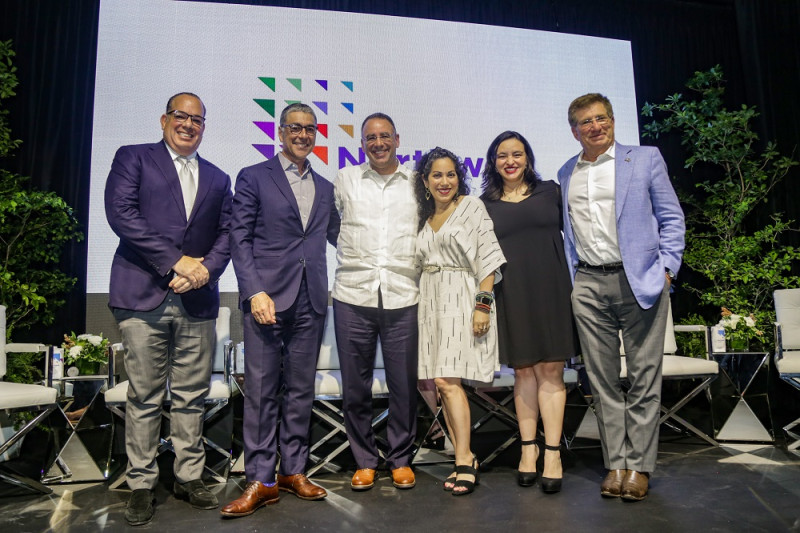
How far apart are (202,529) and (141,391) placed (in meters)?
0.64

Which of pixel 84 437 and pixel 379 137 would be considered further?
pixel 84 437

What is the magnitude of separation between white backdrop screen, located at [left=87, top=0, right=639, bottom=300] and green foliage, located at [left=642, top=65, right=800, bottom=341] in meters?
0.68

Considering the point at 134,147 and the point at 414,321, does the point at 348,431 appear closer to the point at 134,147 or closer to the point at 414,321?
the point at 414,321

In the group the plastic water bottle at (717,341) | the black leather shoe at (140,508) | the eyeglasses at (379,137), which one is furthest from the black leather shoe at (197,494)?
the plastic water bottle at (717,341)

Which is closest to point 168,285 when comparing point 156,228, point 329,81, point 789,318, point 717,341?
point 156,228

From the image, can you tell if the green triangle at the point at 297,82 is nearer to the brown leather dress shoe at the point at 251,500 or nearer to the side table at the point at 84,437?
the side table at the point at 84,437

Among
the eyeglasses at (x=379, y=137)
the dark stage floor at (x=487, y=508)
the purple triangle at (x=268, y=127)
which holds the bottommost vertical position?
the dark stage floor at (x=487, y=508)

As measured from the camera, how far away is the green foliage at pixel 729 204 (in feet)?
15.1

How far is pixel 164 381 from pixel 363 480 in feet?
3.27

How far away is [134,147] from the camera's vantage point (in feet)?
8.43

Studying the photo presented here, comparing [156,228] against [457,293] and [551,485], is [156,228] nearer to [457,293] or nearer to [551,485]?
[457,293]

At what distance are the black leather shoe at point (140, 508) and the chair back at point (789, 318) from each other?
3.78m

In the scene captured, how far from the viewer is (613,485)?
8.14ft

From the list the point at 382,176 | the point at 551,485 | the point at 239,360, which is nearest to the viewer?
the point at 551,485
